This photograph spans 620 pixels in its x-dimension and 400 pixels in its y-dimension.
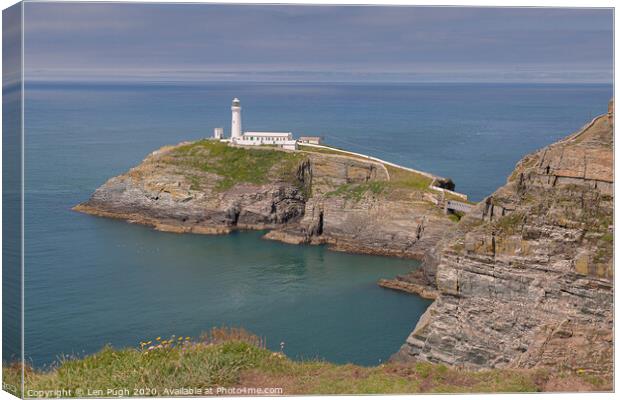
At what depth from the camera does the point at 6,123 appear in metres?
10.2

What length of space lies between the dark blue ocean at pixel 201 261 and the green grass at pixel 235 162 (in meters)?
4.68

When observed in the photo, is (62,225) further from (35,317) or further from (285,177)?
(35,317)

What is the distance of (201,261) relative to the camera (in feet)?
121

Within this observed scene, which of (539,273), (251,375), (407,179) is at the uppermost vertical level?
(407,179)

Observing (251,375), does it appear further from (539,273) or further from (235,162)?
(235,162)

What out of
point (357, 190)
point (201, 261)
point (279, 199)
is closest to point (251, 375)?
point (201, 261)

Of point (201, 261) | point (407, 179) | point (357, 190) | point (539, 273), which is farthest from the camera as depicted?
point (357, 190)

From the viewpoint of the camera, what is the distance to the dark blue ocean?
2555cm

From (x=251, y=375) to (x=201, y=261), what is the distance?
2691 cm

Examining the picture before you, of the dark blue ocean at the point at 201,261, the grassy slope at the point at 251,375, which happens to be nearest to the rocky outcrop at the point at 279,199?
the dark blue ocean at the point at 201,261

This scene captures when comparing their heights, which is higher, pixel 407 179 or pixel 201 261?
pixel 407 179

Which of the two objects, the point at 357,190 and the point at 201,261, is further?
the point at 357,190

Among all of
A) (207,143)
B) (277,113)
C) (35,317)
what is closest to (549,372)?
(35,317)

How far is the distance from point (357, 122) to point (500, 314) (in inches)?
2989
